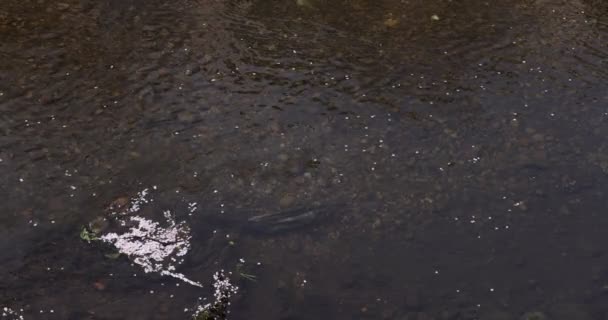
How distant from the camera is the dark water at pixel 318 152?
4.03m

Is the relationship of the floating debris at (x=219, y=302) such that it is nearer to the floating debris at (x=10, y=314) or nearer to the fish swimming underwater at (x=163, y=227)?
the fish swimming underwater at (x=163, y=227)

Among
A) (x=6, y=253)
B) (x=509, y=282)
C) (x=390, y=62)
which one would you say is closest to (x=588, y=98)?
(x=390, y=62)

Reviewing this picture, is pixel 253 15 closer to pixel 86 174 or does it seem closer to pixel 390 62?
pixel 390 62

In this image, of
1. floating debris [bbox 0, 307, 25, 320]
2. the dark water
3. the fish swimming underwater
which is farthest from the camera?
the fish swimming underwater

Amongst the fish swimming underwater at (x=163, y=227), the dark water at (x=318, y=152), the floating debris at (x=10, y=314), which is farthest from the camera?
the fish swimming underwater at (x=163, y=227)

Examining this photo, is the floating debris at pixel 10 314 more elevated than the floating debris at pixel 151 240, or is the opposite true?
the floating debris at pixel 151 240

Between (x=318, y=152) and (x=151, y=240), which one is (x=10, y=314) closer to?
(x=151, y=240)

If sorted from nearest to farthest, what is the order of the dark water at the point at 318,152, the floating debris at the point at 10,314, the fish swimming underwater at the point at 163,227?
the floating debris at the point at 10,314 < the dark water at the point at 318,152 < the fish swimming underwater at the point at 163,227

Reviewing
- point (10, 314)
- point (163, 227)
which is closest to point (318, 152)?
point (163, 227)

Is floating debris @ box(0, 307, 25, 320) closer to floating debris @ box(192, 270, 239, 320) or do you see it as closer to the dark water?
the dark water

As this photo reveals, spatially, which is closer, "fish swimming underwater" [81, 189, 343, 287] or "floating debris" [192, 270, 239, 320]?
"floating debris" [192, 270, 239, 320]

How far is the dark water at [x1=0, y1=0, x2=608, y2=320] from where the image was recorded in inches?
159

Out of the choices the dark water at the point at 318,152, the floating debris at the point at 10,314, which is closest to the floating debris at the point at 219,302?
the dark water at the point at 318,152

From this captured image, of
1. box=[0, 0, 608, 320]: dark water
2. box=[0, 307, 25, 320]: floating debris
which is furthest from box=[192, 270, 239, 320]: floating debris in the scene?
box=[0, 307, 25, 320]: floating debris
